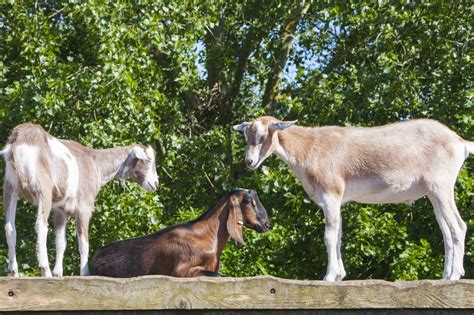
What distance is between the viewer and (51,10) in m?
14.7

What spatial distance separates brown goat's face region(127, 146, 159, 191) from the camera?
910 centimetres

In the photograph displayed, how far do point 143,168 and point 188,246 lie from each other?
202 cm

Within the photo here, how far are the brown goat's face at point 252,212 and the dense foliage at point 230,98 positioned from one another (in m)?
4.94

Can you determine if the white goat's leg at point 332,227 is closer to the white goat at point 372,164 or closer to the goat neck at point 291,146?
the white goat at point 372,164

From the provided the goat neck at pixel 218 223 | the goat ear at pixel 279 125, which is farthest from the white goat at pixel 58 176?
the goat ear at pixel 279 125

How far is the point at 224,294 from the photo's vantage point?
15.2ft

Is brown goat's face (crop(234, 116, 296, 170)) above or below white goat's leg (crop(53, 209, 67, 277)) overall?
above

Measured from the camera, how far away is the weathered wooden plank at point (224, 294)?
4582 mm

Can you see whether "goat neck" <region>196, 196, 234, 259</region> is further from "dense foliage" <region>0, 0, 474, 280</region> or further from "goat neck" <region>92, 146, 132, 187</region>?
"dense foliage" <region>0, 0, 474, 280</region>

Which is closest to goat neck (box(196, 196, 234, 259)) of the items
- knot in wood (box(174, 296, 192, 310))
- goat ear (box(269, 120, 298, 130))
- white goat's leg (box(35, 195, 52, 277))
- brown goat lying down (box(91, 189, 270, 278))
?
brown goat lying down (box(91, 189, 270, 278))

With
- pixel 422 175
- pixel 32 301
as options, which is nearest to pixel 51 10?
pixel 422 175

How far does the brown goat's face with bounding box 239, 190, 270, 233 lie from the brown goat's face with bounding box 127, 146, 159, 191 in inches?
65.9

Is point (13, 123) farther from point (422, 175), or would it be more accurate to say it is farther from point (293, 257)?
point (422, 175)

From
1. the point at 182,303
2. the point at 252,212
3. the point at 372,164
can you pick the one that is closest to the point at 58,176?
the point at 252,212
